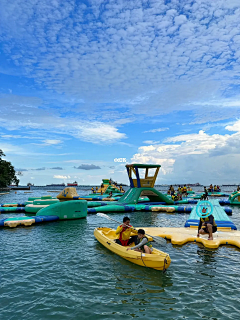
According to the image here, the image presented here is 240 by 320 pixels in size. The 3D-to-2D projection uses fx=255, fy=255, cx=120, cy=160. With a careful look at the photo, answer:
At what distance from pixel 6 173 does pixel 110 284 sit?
9167 cm

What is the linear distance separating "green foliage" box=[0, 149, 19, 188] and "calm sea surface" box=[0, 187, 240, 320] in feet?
269

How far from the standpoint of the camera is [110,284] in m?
8.40

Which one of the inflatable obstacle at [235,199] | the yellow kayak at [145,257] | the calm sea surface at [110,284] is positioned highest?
the inflatable obstacle at [235,199]

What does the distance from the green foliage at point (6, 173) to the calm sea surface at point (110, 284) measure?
82122 mm

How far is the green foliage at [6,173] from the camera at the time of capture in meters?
87.5

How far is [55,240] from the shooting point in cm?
1420

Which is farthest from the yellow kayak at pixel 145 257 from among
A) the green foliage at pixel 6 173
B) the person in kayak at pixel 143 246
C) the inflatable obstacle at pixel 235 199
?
the green foliage at pixel 6 173

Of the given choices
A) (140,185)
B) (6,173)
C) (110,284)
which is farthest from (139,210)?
(6,173)

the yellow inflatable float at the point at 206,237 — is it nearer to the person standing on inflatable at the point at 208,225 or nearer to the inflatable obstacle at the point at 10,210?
the person standing on inflatable at the point at 208,225

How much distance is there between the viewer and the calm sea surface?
268 inches

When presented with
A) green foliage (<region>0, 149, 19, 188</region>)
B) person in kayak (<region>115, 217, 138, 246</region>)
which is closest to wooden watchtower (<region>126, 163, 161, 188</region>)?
person in kayak (<region>115, 217, 138, 246</region>)

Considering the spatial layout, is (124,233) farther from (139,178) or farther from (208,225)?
(139,178)

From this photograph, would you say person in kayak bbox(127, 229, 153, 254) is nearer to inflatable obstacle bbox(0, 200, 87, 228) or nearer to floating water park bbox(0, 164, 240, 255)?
floating water park bbox(0, 164, 240, 255)

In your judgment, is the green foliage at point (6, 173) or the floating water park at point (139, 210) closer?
the floating water park at point (139, 210)
